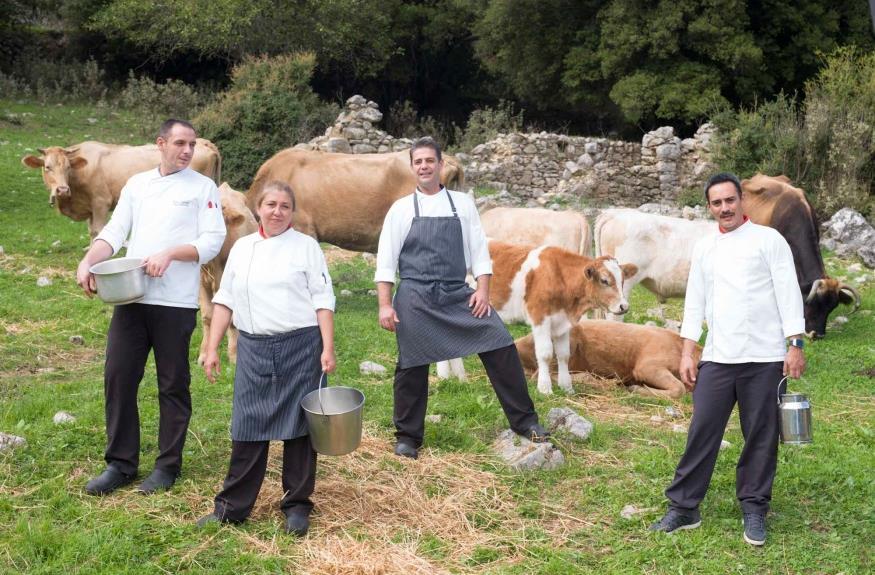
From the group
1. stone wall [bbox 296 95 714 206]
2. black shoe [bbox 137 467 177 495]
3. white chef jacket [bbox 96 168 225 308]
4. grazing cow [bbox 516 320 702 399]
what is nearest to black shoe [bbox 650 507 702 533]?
black shoe [bbox 137 467 177 495]

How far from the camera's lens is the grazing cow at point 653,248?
38.1ft

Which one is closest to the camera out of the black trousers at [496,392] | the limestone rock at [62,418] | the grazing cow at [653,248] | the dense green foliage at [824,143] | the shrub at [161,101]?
the black trousers at [496,392]

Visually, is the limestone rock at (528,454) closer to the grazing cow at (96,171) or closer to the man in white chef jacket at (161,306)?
the man in white chef jacket at (161,306)

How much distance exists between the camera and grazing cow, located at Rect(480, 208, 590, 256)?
463 inches

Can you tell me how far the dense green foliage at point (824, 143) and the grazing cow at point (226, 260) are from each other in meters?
15.2

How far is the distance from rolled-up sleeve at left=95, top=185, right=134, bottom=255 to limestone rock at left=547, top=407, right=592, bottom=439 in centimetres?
350

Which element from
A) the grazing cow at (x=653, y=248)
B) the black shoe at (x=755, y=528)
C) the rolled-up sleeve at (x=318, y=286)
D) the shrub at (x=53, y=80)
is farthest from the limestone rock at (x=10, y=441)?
the shrub at (x=53, y=80)

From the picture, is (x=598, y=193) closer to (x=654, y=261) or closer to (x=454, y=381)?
(x=654, y=261)

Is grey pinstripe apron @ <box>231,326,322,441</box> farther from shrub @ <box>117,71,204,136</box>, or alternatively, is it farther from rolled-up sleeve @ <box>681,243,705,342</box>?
shrub @ <box>117,71,204,136</box>

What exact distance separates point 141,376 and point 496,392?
247 cm

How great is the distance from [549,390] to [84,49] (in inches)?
1332

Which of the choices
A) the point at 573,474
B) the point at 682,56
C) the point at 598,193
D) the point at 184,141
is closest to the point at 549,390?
the point at 573,474

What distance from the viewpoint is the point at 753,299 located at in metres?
5.32

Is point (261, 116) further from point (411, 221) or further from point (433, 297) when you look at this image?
point (433, 297)
